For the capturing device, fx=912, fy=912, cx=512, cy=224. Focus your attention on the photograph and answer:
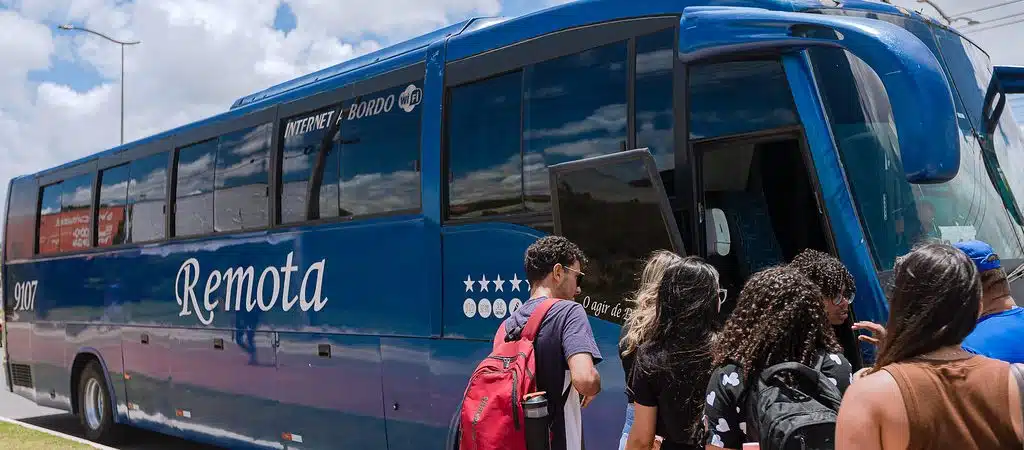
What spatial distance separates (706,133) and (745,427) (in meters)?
2.24

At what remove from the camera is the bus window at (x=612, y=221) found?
4.77 meters

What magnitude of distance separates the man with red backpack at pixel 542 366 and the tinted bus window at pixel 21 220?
1119 cm

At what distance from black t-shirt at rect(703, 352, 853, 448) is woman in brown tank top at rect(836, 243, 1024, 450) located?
57 centimetres

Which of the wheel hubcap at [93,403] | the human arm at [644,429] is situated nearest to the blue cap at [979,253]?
the human arm at [644,429]

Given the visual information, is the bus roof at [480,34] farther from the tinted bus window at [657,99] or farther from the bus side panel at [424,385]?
the bus side panel at [424,385]

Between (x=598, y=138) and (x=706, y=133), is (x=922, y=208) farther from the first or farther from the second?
(x=598, y=138)

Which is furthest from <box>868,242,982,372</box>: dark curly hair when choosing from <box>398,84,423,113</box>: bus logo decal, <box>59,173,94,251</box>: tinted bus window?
<box>59,173,94,251</box>: tinted bus window

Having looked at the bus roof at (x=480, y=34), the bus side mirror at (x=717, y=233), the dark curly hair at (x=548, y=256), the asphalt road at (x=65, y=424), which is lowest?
the asphalt road at (x=65, y=424)

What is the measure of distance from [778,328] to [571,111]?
2.90 meters

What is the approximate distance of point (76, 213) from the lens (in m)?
12.1

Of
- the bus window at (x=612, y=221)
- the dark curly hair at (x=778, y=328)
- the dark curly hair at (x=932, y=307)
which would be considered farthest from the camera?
the bus window at (x=612, y=221)

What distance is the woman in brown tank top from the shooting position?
2.20m

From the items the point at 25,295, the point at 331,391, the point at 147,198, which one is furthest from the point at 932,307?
the point at 25,295

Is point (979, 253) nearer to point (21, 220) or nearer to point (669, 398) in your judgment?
point (669, 398)
